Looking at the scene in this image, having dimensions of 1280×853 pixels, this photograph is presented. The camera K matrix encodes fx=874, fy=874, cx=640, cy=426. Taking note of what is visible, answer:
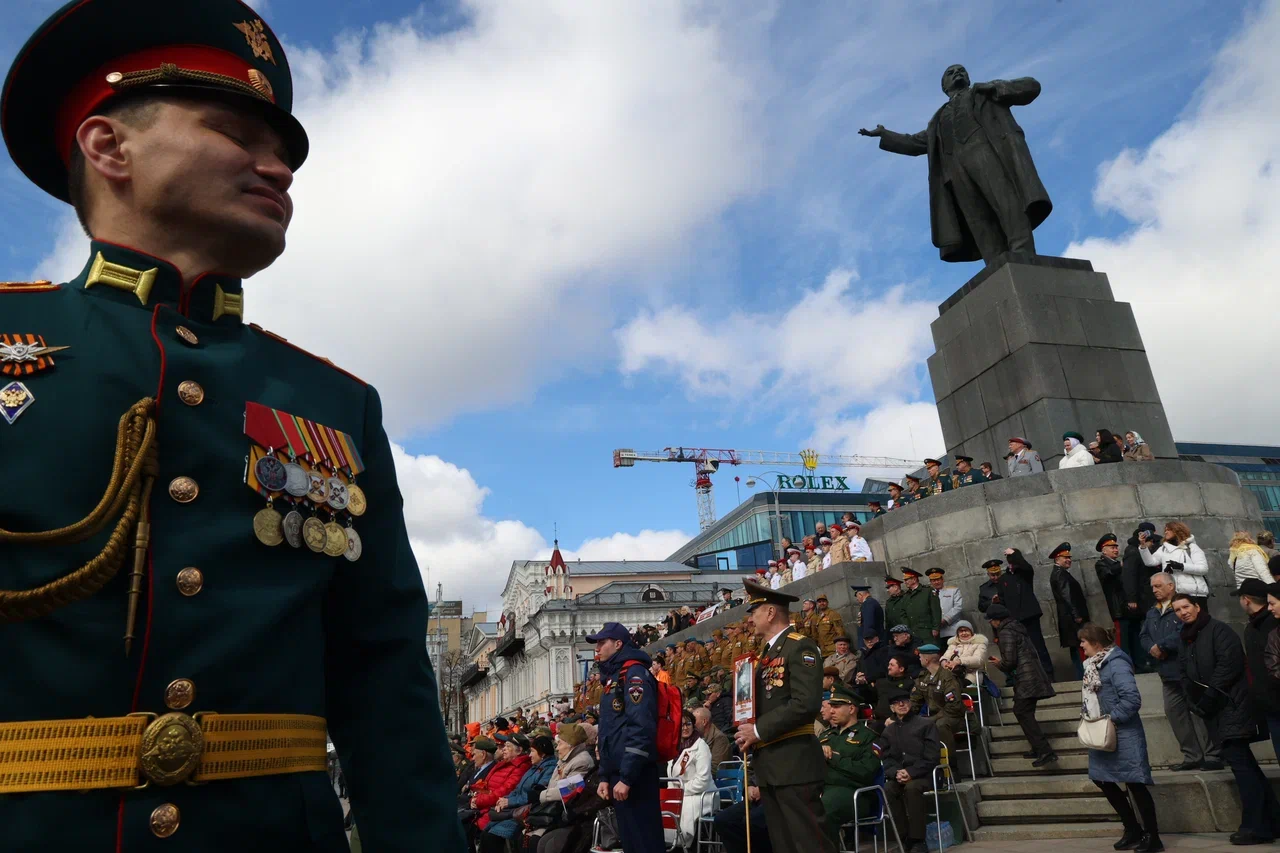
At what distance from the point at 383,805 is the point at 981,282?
15545 mm

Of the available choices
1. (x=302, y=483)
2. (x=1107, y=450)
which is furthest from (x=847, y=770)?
(x=302, y=483)

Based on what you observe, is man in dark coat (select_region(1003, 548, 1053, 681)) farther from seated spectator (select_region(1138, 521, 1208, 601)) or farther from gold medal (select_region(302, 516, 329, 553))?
gold medal (select_region(302, 516, 329, 553))

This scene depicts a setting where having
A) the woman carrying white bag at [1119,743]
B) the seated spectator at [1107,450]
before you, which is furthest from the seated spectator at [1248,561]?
the woman carrying white bag at [1119,743]

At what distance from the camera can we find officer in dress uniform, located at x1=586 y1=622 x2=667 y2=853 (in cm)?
748

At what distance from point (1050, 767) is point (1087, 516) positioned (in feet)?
15.0

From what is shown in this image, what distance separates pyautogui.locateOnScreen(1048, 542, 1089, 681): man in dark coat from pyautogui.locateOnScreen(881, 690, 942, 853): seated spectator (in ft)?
11.2

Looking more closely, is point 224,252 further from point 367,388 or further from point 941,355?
point 941,355

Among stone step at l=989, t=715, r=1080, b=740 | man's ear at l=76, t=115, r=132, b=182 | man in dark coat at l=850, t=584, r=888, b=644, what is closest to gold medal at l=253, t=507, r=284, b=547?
man's ear at l=76, t=115, r=132, b=182

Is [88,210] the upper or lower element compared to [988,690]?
upper

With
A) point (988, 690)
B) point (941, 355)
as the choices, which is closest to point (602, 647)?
point (988, 690)

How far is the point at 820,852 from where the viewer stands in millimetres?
6543

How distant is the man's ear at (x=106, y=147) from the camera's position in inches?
76.3

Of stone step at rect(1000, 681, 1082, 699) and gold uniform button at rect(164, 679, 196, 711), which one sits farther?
stone step at rect(1000, 681, 1082, 699)

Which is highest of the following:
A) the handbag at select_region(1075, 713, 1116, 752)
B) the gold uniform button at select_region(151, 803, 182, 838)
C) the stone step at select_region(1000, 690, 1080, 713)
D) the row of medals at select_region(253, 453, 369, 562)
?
the row of medals at select_region(253, 453, 369, 562)
